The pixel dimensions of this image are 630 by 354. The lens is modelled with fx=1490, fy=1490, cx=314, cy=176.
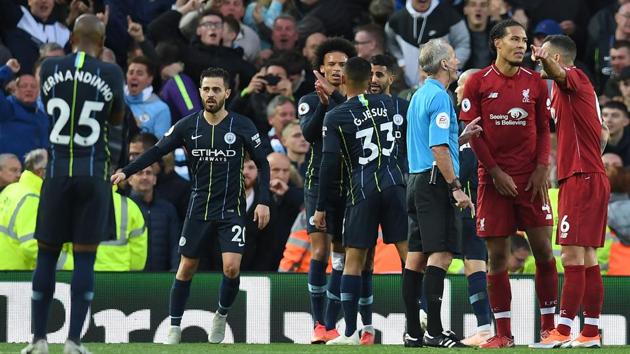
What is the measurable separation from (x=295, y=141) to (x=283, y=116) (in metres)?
0.51

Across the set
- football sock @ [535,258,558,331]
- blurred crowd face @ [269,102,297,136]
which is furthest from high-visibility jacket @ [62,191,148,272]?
football sock @ [535,258,558,331]

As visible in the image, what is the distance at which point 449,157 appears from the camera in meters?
10.7

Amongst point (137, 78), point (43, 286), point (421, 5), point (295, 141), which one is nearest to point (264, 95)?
point (295, 141)

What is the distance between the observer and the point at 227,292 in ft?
41.1

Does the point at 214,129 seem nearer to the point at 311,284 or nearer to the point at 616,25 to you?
the point at 311,284

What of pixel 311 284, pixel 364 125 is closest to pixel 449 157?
pixel 364 125

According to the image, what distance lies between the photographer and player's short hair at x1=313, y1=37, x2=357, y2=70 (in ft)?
43.2

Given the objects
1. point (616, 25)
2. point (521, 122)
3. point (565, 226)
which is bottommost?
point (565, 226)

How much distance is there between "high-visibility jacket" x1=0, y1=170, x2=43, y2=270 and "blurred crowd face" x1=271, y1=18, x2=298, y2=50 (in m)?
5.02

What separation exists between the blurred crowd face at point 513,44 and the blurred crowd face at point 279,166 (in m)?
5.25

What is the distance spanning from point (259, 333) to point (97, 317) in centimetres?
149

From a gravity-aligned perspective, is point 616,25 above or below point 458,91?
above

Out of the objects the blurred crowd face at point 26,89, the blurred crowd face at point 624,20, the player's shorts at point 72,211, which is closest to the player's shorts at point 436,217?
the player's shorts at point 72,211

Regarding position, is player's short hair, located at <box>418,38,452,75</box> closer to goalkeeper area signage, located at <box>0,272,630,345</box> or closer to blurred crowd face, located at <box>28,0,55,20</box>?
goalkeeper area signage, located at <box>0,272,630,345</box>
